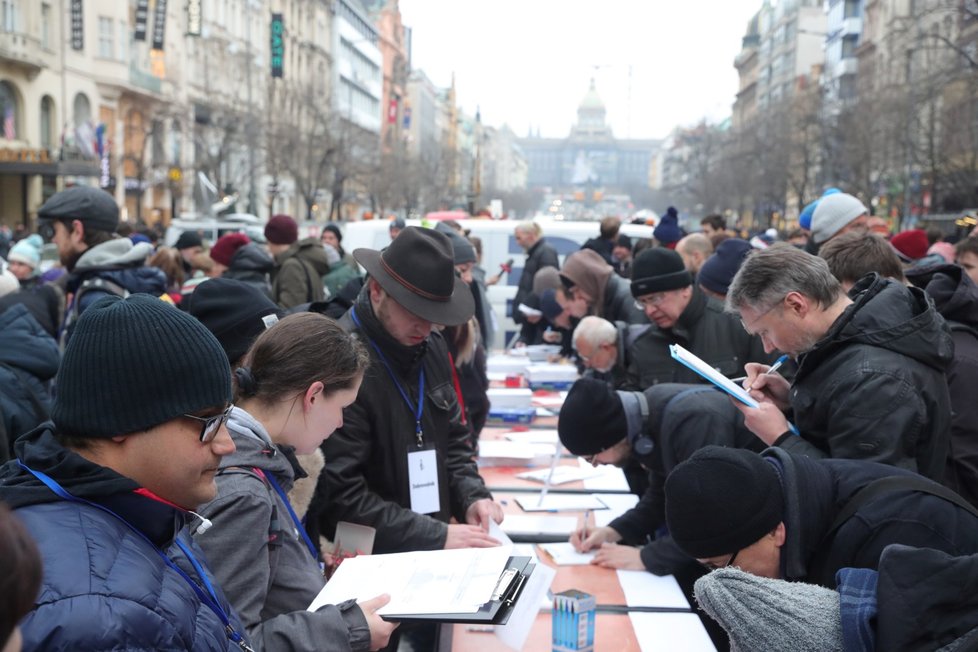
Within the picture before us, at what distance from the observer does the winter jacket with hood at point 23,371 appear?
4.02 meters

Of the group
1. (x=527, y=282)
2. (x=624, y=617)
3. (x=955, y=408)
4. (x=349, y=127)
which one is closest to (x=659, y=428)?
(x=624, y=617)

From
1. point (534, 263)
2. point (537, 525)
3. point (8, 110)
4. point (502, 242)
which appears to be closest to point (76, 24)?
point (8, 110)

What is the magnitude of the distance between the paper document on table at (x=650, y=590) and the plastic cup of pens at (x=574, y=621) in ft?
1.75

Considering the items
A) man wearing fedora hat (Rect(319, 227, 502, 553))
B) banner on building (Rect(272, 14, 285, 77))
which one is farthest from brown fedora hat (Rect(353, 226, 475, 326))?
banner on building (Rect(272, 14, 285, 77))

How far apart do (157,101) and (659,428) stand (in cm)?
4680

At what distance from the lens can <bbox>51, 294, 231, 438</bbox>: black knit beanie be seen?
171 centimetres

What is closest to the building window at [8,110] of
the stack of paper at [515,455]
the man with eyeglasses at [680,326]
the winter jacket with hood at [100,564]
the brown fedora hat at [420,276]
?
the stack of paper at [515,455]

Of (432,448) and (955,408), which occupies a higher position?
(955,408)

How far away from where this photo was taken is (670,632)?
10.9ft

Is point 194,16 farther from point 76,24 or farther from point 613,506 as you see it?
point 613,506

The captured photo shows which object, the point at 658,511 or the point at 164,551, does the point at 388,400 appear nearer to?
the point at 658,511

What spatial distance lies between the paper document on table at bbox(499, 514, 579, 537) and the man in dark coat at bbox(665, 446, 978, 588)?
6.56 feet

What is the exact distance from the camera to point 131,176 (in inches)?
1735

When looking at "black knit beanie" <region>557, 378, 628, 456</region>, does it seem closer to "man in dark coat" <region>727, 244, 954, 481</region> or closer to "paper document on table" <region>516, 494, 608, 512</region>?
"man in dark coat" <region>727, 244, 954, 481</region>
